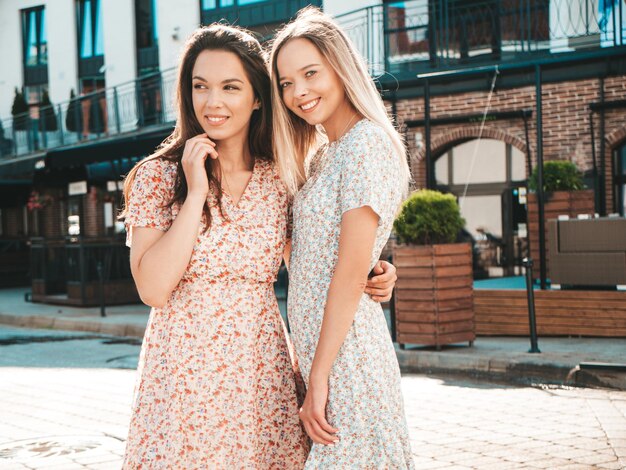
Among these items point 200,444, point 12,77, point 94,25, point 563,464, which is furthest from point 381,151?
point 12,77

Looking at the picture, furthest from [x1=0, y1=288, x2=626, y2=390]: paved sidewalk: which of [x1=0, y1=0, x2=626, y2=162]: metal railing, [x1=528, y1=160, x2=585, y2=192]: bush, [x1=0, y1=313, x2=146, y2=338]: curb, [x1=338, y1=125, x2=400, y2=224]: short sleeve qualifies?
[x1=338, y1=125, x2=400, y2=224]: short sleeve

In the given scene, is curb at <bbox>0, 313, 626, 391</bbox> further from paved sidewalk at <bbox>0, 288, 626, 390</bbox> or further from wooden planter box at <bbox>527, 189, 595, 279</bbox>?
wooden planter box at <bbox>527, 189, 595, 279</bbox>

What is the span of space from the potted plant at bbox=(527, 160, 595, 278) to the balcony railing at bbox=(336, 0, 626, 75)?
318 centimetres

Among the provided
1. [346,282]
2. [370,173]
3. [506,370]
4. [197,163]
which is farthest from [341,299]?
[506,370]

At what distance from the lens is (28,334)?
1244 centimetres

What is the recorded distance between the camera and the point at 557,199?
35.2 ft

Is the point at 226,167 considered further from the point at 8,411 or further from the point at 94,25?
the point at 94,25

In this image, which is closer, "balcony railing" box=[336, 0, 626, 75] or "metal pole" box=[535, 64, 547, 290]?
"metal pole" box=[535, 64, 547, 290]

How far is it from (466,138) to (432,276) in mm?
7340

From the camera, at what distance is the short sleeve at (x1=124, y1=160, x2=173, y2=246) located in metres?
2.43

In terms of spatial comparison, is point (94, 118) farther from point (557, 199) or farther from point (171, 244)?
point (171, 244)

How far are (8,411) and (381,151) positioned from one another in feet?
15.9

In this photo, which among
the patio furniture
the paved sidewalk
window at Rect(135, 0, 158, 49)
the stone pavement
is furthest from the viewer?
window at Rect(135, 0, 158, 49)

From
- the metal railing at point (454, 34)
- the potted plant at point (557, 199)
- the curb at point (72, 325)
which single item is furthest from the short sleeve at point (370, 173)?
the curb at point (72, 325)
